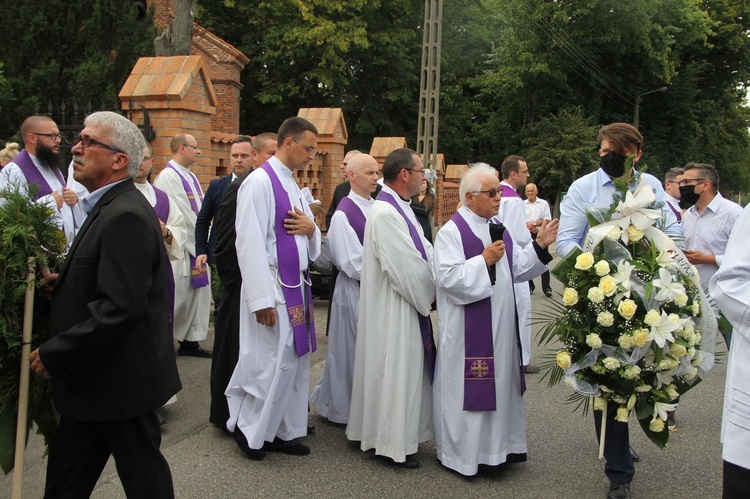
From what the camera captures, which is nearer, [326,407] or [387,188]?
[387,188]

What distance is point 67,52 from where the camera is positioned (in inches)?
497

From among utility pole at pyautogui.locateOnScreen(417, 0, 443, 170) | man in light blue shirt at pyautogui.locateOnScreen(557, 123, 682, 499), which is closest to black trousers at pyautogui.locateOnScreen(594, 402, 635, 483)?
man in light blue shirt at pyautogui.locateOnScreen(557, 123, 682, 499)

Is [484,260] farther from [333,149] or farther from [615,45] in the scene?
[615,45]

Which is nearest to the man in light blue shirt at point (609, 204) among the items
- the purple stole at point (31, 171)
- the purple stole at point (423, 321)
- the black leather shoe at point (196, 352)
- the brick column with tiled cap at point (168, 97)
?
the purple stole at point (423, 321)

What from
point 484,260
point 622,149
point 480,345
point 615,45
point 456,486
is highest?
point 615,45

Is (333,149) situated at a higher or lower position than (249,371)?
higher

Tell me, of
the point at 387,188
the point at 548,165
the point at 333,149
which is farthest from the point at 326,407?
the point at 548,165

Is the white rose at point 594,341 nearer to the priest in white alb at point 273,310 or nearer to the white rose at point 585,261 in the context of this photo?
the white rose at point 585,261

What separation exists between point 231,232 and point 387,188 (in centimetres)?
117

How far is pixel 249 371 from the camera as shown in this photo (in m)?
4.43

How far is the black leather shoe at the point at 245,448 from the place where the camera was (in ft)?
14.6

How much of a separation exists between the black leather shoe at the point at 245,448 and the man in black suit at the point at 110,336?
5.00 ft

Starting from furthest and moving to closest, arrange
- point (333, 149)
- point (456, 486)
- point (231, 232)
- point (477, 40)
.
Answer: point (477, 40) → point (333, 149) → point (231, 232) → point (456, 486)

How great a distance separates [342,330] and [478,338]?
1338 millimetres
